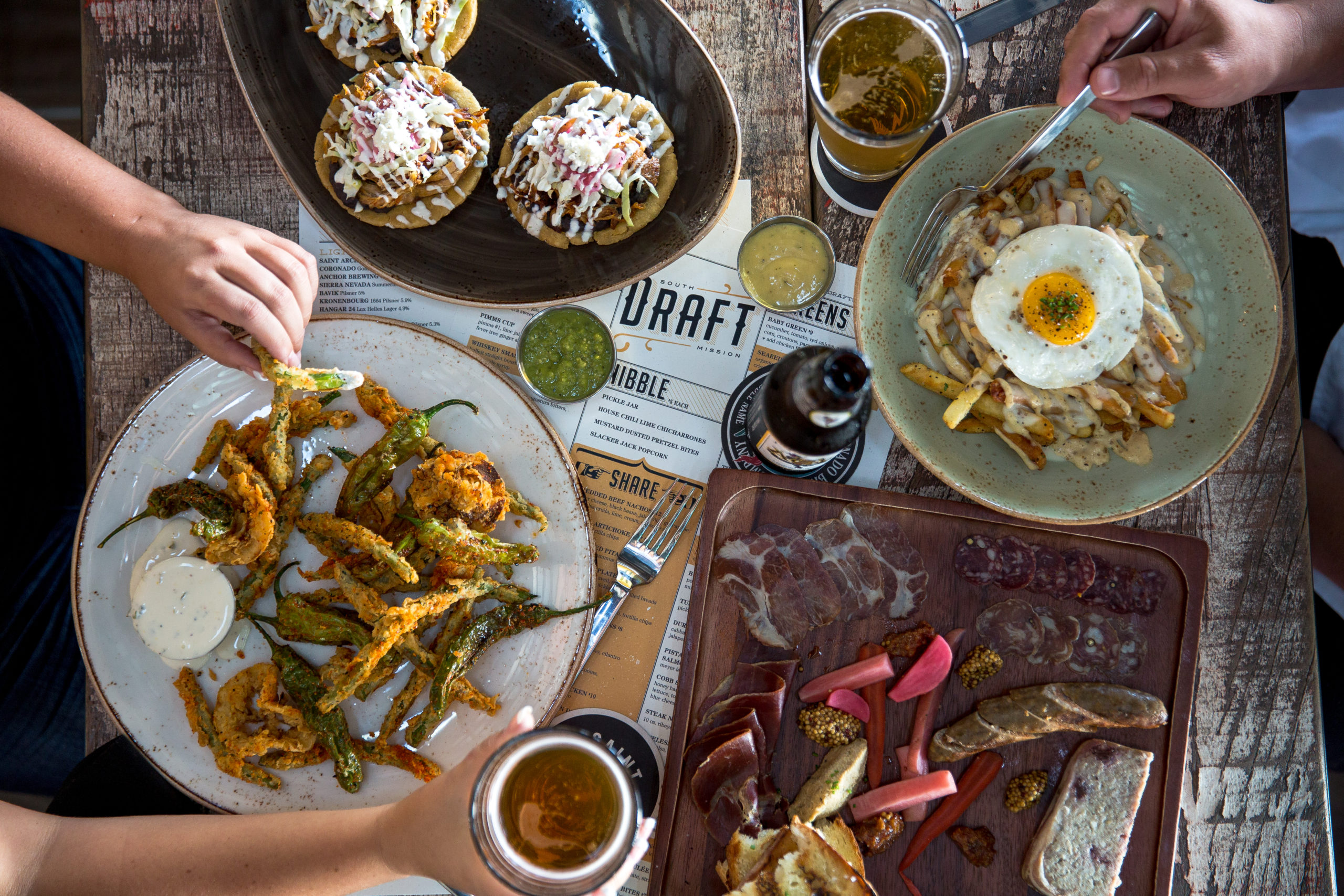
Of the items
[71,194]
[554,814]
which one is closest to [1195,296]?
[554,814]

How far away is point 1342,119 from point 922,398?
1557 millimetres

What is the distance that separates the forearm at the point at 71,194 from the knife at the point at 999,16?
2140 millimetres

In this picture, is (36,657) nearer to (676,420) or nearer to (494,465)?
(494,465)

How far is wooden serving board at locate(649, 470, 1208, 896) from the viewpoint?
2.13 meters

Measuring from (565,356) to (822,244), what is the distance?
0.77 metres

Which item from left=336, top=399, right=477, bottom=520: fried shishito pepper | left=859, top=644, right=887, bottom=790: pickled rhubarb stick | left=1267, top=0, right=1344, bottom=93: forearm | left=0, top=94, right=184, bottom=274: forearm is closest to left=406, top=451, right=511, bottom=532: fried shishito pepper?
left=336, top=399, right=477, bottom=520: fried shishito pepper

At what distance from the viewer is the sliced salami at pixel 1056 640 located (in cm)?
219

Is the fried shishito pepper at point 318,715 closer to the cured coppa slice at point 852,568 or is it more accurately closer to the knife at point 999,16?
the cured coppa slice at point 852,568

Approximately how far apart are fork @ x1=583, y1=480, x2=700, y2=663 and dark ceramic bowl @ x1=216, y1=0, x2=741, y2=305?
24.1 inches

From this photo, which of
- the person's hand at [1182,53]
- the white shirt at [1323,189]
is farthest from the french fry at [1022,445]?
the white shirt at [1323,189]

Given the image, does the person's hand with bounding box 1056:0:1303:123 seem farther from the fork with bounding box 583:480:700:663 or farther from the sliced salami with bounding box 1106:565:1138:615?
the fork with bounding box 583:480:700:663

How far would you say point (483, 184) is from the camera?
2.28 metres

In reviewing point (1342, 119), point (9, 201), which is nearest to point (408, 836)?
point (9, 201)

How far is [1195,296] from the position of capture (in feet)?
6.77
